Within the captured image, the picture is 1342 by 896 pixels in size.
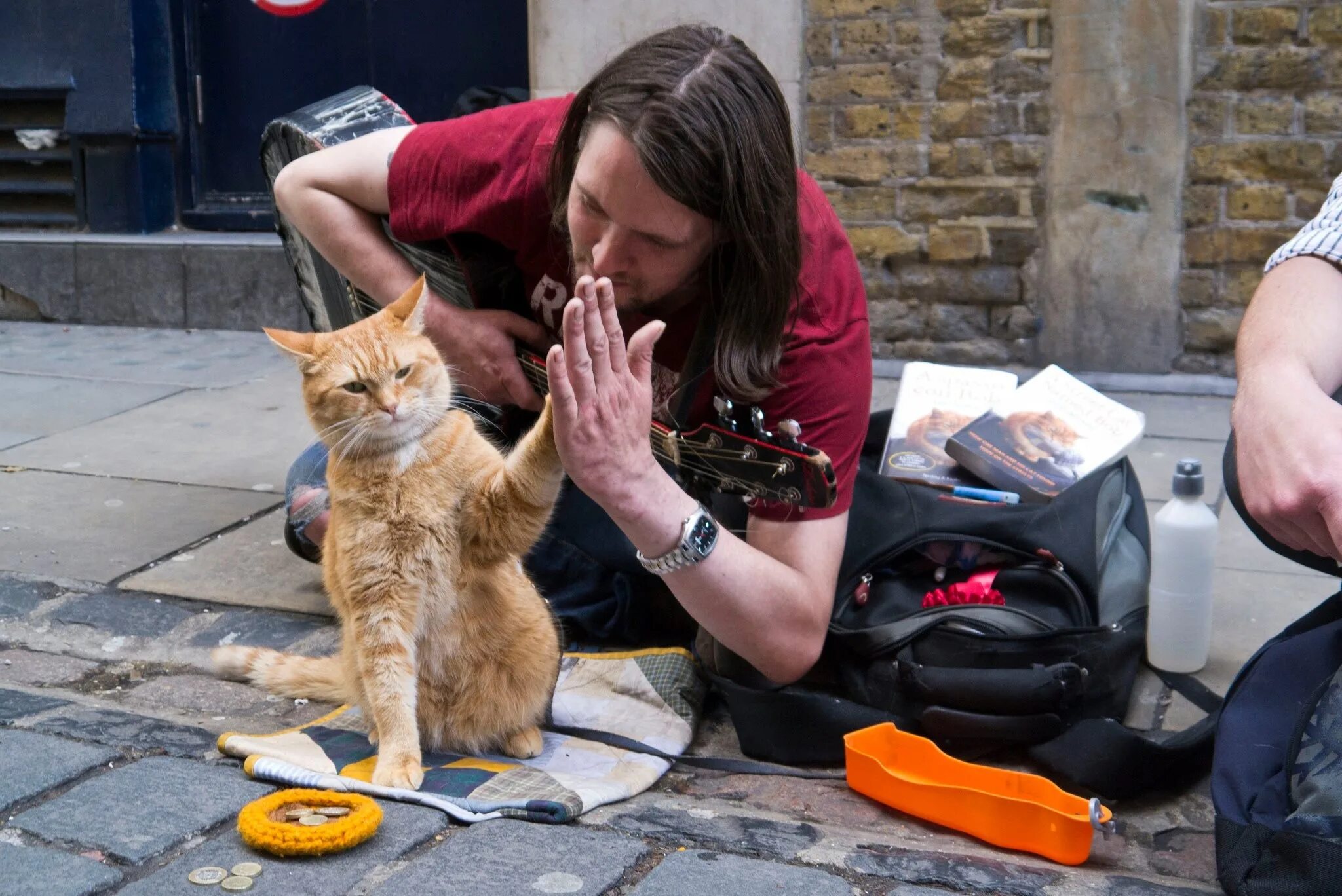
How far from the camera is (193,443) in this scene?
3814 millimetres

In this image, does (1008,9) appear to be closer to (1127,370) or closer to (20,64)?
(1127,370)

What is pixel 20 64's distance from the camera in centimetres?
579

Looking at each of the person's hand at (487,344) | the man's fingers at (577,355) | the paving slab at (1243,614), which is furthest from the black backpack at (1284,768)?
the person's hand at (487,344)

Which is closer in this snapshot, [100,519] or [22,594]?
[22,594]

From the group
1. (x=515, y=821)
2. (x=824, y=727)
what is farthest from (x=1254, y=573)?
(x=515, y=821)

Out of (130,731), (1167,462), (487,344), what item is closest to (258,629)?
(130,731)

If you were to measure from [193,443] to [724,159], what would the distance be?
263 centimetres

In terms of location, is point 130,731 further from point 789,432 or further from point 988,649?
point 988,649

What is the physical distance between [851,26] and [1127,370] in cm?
164

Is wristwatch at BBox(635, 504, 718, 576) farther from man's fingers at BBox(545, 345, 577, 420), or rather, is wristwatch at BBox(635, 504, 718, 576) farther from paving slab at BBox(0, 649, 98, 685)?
paving slab at BBox(0, 649, 98, 685)

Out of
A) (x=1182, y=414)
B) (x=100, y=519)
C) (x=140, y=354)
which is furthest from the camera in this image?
(x=140, y=354)

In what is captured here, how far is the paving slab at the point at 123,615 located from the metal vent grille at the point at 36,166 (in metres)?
3.95

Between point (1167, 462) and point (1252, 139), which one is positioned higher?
point (1252, 139)

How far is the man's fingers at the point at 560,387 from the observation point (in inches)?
59.9
